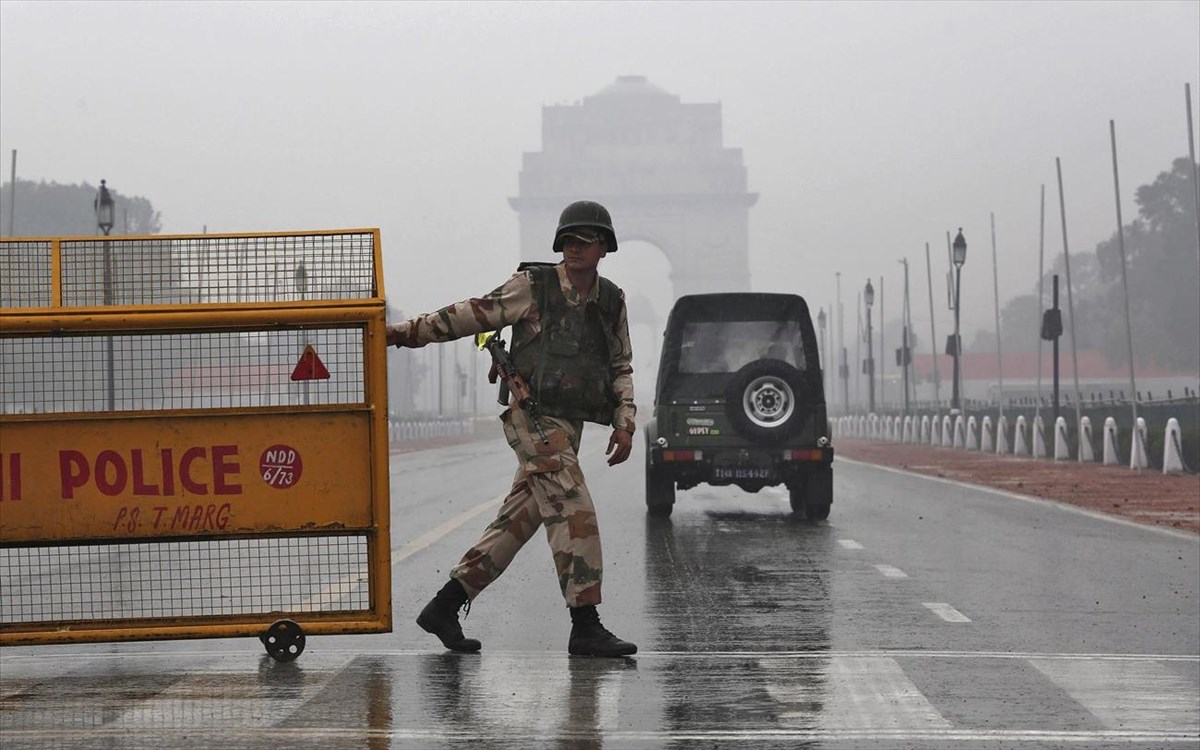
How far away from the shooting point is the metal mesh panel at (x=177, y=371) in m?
7.59

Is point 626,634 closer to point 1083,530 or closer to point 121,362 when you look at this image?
point 121,362

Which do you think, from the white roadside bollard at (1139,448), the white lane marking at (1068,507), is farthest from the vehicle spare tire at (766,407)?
the white roadside bollard at (1139,448)

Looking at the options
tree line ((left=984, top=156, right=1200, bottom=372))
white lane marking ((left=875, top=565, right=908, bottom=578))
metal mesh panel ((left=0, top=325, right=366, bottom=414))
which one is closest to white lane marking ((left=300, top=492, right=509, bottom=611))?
metal mesh panel ((left=0, top=325, right=366, bottom=414))

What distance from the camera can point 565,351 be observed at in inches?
315

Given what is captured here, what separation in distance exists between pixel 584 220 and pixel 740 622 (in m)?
2.46

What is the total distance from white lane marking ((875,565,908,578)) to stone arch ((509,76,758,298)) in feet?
424

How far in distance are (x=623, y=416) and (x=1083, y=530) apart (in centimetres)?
987

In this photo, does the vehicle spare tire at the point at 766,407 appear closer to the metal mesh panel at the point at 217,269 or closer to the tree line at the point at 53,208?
the metal mesh panel at the point at 217,269

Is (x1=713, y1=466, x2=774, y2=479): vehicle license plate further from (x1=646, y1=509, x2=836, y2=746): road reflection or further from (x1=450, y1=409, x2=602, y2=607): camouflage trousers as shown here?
(x1=450, y1=409, x2=602, y2=607): camouflage trousers

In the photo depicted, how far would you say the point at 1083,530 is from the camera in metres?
17.0

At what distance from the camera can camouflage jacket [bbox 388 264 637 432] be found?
7.73 m

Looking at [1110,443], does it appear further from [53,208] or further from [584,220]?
[53,208]

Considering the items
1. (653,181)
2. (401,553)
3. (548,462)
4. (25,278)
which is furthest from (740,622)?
(653,181)

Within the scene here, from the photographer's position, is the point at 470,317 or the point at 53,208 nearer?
the point at 470,317
